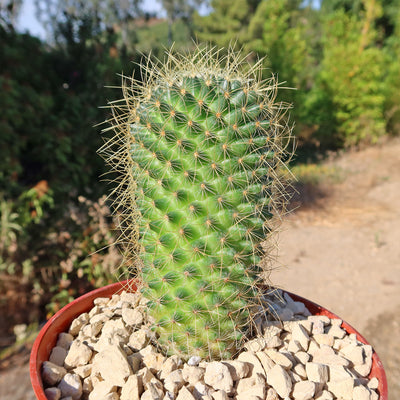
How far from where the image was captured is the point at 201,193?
3.62 feet

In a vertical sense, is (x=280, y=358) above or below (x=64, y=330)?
below

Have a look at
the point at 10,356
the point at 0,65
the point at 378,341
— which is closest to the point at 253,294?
the point at 10,356

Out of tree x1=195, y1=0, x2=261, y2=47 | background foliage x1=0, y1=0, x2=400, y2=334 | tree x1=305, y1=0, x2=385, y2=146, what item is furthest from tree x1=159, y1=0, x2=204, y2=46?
background foliage x1=0, y1=0, x2=400, y2=334

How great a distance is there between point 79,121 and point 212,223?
3108 mm

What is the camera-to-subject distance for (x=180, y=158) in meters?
1.10

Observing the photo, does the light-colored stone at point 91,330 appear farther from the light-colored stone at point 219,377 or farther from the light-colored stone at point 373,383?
the light-colored stone at point 373,383

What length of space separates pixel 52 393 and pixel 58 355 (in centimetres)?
21

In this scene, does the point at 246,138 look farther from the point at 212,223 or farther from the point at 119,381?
the point at 119,381

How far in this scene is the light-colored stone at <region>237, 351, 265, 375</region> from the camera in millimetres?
1215

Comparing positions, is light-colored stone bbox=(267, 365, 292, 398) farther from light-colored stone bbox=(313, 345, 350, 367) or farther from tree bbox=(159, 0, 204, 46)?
tree bbox=(159, 0, 204, 46)

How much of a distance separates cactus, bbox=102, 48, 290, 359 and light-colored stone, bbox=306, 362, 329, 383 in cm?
28

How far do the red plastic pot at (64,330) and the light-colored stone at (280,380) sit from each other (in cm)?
28

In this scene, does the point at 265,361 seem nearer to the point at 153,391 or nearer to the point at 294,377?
the point at 294,377

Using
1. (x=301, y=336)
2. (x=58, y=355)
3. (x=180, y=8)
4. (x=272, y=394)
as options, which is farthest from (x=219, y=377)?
(x=180, y=8)
